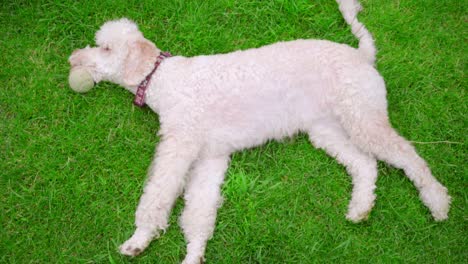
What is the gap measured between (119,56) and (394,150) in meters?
2.40

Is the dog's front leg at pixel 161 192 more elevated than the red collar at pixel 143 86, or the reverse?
the red collar at pixel 143 86

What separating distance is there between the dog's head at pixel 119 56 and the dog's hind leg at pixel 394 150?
5.72 ft

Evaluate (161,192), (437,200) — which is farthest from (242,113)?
(437,200)

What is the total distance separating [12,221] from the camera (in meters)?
3.57

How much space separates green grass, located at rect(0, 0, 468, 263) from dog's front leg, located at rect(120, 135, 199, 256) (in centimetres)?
17

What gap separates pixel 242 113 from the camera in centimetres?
362

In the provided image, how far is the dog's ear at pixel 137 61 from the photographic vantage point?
3.67 metres

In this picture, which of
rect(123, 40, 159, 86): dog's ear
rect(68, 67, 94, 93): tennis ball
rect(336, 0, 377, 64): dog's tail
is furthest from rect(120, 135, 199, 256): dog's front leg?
rect(336, 0, 377, 64): dog's tail

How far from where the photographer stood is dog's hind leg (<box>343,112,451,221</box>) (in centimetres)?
349

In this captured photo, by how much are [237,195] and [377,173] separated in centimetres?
120

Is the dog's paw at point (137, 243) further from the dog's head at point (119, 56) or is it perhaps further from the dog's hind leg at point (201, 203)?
the dog's head at point (119, 56)

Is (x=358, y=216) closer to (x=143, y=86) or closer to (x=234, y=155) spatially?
(x=234, y=155)

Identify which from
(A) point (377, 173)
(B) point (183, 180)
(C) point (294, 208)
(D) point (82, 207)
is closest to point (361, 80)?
(A) point (377, 173)

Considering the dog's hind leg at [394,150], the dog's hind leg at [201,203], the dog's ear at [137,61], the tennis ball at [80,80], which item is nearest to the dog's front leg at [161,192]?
the dog's hind leg at [201,203]
